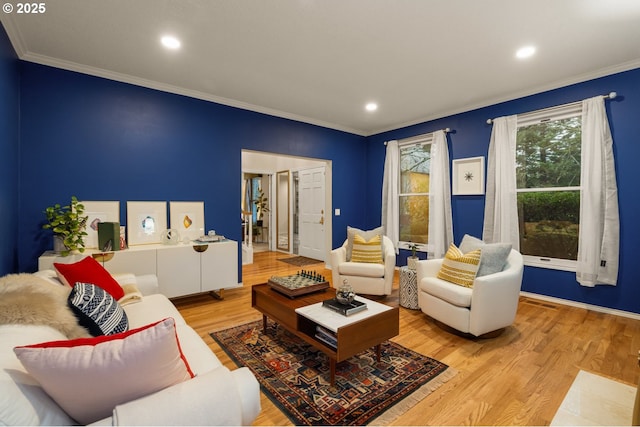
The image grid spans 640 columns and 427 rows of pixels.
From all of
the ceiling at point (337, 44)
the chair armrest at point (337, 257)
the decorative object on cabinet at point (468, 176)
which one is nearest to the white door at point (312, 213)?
the chair armrest at point (337, 257)

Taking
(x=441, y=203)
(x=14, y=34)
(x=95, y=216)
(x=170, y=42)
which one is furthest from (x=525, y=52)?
(x=95, y=216)

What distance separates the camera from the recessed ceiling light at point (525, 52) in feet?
8.94

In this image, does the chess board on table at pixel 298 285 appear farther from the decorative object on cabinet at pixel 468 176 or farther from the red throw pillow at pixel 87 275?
the decorative object on cabinet at pixel 468 176

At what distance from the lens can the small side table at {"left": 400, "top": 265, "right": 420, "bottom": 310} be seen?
3363 mm

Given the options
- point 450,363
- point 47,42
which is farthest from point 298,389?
point 47,42

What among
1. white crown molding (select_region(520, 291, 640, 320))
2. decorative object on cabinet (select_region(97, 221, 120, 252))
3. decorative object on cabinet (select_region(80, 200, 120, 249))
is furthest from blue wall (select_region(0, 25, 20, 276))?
white crown molding (select_region(520, 291, 640, 320))

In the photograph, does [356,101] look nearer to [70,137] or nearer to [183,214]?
[183,214]

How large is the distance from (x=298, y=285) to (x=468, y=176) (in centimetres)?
325

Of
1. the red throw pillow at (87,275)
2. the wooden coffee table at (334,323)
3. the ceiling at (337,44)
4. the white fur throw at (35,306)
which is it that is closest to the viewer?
the white fur throw at (35,306)

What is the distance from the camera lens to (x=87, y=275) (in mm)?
2086

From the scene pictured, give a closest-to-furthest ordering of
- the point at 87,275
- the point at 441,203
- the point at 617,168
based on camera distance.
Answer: the point at 87,275
the point at 617,168
the point at 441,203

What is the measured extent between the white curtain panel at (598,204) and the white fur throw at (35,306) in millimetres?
4548

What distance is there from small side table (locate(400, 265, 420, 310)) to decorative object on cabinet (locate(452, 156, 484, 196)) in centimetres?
181

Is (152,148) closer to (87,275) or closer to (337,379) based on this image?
(87,275)
